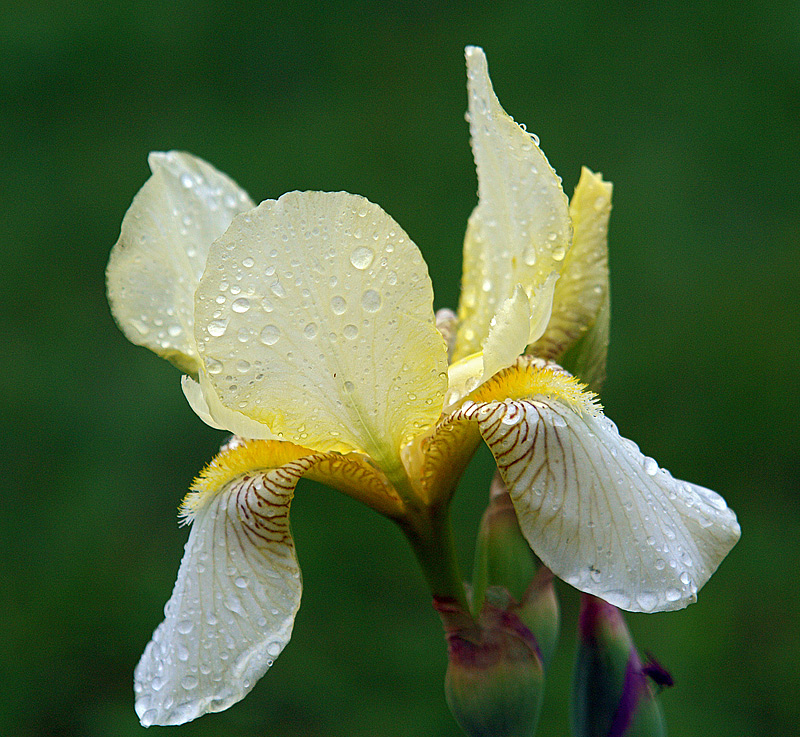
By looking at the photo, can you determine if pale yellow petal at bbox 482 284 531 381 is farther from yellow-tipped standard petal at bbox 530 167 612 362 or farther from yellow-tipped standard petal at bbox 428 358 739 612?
yellow-tipped standard petal at bbox 530 167 612 362

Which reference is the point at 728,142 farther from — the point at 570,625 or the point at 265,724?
the point at 265,724

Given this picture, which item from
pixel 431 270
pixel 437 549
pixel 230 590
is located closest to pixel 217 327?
pixel 230 590

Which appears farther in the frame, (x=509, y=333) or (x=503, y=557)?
(x=503, y=557)

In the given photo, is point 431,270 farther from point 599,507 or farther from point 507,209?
point 599,507

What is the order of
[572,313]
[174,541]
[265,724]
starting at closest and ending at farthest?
[572,313], [265,724], [174,541]

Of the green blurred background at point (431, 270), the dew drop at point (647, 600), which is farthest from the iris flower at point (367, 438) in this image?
the green blurred background at point (431, 270)

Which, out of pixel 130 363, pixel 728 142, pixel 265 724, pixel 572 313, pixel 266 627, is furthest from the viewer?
pixel 728 142

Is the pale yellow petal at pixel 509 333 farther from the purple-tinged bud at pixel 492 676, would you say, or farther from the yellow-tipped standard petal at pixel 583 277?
the purple-tinged bud at pixel 492 676

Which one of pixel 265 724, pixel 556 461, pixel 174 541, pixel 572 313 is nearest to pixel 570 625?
pixel 265 724
